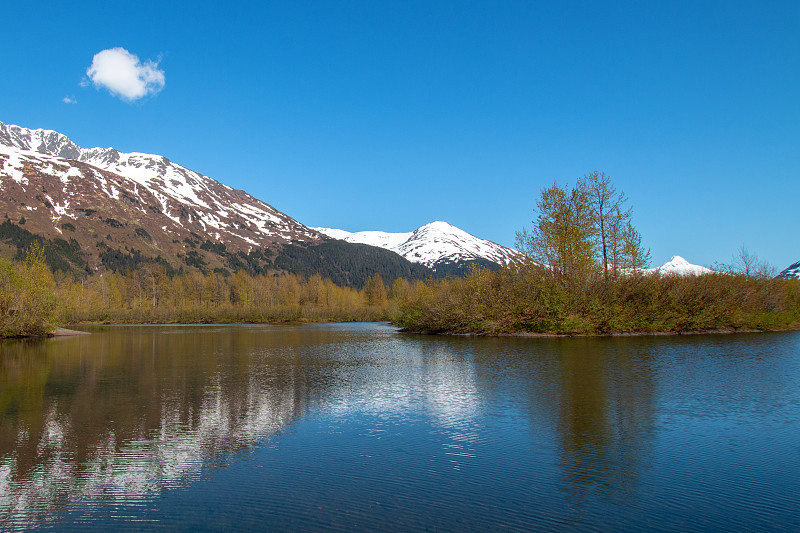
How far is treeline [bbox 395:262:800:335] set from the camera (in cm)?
4634

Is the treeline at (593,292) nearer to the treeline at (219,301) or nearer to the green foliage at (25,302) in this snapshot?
the green foliage at (25,302)

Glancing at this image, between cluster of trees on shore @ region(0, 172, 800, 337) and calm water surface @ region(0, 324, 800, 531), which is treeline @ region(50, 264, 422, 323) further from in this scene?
calm water surface @ region(0, 324, 800, 531)

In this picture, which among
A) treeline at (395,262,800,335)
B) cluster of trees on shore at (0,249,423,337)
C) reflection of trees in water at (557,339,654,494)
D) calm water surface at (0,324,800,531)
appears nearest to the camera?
calm water surface at (0,324,800,531)

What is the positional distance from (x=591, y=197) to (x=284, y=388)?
41.1m

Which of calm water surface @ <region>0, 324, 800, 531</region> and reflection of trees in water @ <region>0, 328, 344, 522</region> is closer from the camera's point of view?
calm water surface @ <region>0, 324, 800, 531</region>

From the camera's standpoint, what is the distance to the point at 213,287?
145 metres

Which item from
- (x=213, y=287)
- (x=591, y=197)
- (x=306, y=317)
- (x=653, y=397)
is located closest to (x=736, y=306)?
(x=591, y=197)

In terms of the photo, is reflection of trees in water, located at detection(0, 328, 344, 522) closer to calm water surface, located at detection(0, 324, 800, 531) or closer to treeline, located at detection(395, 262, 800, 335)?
calm water surface, located at detection(0, 324, 800, 531)

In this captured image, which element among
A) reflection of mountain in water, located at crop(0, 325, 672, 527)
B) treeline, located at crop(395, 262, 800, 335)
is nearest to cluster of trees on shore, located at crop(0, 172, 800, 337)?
treeline, located at crop(395, 262, 800, 335)

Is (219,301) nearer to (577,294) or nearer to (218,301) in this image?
(218,301)

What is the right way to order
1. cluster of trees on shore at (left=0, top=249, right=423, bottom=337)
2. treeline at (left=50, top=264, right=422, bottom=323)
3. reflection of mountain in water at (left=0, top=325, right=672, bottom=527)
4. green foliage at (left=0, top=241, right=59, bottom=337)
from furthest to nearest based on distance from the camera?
treeline at (left=50, top=264, right=422, bottom=323) → cluster of trees on shore at (left=0, top=249, right=423, bottom=337) → green foliage at (left=0, top=241, right=59, bottom=337) → reflection of mountain in water at (left=0, top=325, right=672, bottom=527)

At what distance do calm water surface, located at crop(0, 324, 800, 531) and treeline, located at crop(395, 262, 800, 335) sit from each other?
78.8 feet

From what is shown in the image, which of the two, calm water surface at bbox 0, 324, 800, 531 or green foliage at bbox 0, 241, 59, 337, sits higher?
green foliage at bbox 0, 241, 59, 337

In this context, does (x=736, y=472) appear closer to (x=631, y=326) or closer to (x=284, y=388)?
(x=284, y=388)
